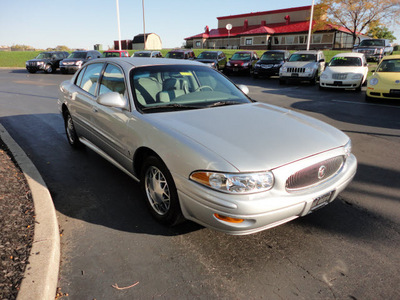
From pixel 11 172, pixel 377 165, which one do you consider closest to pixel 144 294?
pixel 11 172

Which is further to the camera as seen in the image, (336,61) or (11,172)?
(336,61)

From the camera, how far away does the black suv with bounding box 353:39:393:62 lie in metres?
25.7

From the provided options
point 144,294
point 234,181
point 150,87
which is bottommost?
point 144,294

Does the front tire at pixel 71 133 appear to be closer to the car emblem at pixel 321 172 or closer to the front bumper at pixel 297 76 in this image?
the car emblem at pixel 321 172

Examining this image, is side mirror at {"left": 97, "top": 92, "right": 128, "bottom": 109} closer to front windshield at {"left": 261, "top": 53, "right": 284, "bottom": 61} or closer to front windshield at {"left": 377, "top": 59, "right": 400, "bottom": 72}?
front windshield at {"left": 377, "top": 59, "right": 400, "bottom": 72}

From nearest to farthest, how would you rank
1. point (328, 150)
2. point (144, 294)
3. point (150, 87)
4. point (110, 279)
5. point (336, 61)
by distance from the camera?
point (144, 294) < point (110, 279) < point (328, 150) < point (150, 87) < point (336, 61)

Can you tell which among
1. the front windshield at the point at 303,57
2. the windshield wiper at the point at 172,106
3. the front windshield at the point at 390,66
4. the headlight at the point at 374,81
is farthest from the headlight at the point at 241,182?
the front windshield at the point at 303,57

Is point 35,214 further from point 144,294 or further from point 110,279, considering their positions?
point 144,294

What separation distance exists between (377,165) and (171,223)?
3576 millimetres

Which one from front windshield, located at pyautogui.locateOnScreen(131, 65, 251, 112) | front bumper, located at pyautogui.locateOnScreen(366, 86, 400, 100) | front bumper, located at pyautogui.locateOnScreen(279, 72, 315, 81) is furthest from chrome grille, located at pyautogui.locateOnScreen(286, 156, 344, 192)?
front bumper, located at pyautogui.locateOnScreen(279, 72, 315, 81)

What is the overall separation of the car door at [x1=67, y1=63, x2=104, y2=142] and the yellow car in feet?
29.1

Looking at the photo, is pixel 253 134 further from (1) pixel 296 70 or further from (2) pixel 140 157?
(1) pixel 296 70

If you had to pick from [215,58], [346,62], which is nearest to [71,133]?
[346,62]

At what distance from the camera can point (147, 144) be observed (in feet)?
9.59
